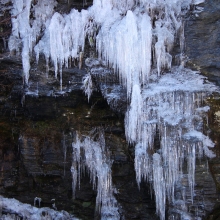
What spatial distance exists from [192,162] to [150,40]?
7.40 feet

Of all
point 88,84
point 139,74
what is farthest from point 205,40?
point 88,84

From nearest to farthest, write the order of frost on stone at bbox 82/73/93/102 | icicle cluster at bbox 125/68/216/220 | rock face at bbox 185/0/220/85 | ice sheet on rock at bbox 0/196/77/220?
icicle cluster at bbox 125/68/216/220 → rock face at bbox 185/0/220/85 → frost on stone at bbox 82/73/93/102 → ice sheet on rock at bbox 0/196/77/220

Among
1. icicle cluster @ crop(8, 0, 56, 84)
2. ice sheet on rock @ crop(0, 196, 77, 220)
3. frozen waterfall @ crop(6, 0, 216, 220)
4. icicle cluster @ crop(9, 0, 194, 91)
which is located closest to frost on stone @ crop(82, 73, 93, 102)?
frozen waterfall @ crop(6, 0, 216, 220)

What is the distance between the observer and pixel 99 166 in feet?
19.1

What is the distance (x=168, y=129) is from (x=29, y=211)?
3.22 m

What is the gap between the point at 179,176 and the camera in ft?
16.9

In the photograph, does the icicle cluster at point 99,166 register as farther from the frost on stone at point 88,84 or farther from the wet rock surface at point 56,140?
the frost on stone at point 88,84

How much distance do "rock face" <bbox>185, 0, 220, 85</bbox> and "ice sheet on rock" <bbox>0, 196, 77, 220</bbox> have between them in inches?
149

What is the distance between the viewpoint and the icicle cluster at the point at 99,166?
5.78 meters

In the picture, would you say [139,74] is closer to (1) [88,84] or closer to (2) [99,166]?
(1) [88,84]

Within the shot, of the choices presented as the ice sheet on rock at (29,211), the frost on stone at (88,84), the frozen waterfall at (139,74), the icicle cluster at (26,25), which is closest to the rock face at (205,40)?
the frozen waterfall at (139,74)

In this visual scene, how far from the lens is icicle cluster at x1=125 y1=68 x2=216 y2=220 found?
5113 millimetres

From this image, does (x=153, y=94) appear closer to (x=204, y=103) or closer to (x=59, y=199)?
(x=204, y=103)

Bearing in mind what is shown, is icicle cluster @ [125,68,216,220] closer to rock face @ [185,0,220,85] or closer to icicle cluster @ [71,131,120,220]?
rock face @ [185,0,220,85]
